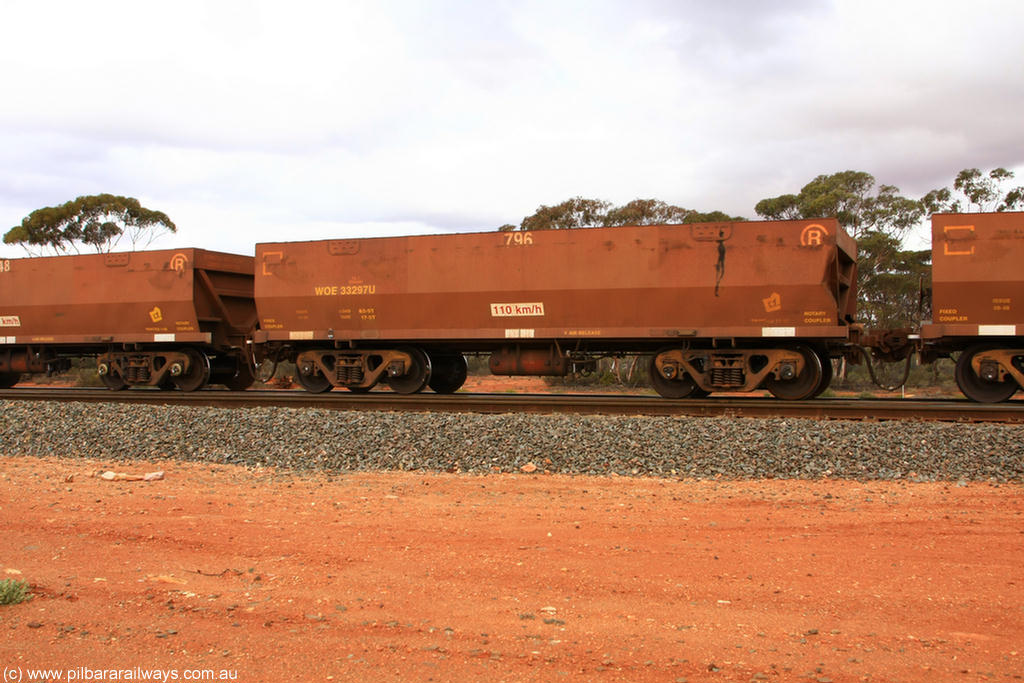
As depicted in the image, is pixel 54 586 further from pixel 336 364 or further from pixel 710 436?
pixel 336 364

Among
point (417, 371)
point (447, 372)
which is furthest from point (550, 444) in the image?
point (447, 372)

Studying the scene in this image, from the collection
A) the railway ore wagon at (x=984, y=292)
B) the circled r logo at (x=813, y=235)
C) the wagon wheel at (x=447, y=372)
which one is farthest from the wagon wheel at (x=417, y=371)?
the railway ore wagon at (x=984, y=292)

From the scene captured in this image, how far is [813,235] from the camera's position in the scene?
11750 millimetres

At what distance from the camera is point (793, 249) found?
11812mm

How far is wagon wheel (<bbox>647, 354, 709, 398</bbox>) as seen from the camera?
1274cm

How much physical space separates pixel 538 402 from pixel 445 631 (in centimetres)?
794

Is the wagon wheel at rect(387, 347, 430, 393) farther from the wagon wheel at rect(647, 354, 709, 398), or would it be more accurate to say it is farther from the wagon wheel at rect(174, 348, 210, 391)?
the wagon wheel at rect(174, 348, 210, 391)

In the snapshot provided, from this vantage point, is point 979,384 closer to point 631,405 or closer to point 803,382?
point 803,382

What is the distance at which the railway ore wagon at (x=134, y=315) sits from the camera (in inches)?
603

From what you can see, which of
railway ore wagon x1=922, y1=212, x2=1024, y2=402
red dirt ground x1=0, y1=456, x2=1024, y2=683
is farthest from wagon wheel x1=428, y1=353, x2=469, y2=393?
railway ore wagon x1=922, y1=212, x2=1024, y2=402

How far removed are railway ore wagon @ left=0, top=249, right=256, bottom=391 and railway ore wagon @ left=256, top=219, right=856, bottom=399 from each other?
1.75 metres

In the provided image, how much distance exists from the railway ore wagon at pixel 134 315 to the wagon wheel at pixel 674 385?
8.48 metres

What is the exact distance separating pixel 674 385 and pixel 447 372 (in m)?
4.71

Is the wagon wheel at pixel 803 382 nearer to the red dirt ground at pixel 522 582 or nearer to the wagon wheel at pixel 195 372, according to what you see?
the red dirt ground at pixel 522 582
